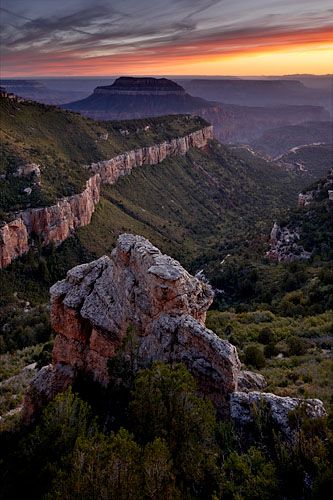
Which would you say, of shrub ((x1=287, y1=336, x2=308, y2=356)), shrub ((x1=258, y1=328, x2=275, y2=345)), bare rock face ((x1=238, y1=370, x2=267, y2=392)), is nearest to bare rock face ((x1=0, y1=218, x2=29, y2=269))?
shrub ((x1=258, y1=328, x2=275, y2=345))

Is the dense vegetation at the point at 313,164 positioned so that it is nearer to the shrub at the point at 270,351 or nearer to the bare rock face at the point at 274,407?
the shrub at the point at 270,351

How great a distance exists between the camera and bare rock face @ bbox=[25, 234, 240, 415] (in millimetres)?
15578

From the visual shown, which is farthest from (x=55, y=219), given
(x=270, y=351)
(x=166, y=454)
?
(x=166, y=454)

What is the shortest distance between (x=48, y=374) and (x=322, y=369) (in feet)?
39.9

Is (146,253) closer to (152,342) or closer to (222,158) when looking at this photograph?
(152,342)

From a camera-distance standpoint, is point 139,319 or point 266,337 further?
point 266,337

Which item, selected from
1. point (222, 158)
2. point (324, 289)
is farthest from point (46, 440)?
point (222, 158)

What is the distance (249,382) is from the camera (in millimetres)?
17234

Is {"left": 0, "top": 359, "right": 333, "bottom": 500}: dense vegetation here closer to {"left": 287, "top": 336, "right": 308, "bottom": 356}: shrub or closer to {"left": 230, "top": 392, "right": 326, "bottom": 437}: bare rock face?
{"left": 230, "top": 392, "right": 326, "bottom": 437}: bare rock face

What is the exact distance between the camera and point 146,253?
63.8 ft

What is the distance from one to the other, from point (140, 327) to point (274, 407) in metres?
6.06

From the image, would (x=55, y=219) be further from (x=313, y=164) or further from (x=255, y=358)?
(x=313, y=164)

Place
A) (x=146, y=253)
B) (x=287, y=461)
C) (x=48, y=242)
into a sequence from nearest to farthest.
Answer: (x=287, y=461) < (x=146, y=253) < (x=48, y=242)

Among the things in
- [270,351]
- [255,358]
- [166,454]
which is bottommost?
[270,351]
